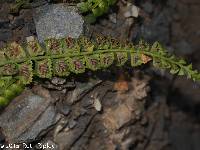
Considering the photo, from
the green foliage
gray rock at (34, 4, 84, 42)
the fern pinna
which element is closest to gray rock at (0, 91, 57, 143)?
the fern pinna

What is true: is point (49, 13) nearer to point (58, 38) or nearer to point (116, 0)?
point (58, 38)

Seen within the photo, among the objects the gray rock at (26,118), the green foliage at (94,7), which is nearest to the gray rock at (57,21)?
the green foliage at (94,7)

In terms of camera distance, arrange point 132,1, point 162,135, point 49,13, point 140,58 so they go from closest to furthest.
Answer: point 140,58
point 49,13
point 132,1
point 162,135

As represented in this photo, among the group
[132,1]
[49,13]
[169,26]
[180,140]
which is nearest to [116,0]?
[132,1]

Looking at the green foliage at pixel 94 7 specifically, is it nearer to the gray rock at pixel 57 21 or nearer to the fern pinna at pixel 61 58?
the gray rock at pixel 57 21

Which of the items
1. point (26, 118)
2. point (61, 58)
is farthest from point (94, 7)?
point (26, 118)

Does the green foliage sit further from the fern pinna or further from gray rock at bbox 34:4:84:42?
the fern pinna
